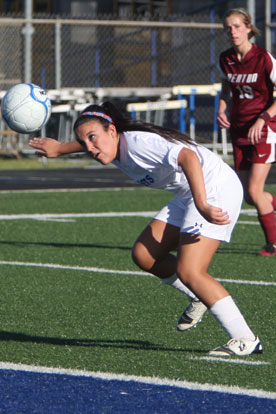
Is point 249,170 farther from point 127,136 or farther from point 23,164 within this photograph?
point 23,164

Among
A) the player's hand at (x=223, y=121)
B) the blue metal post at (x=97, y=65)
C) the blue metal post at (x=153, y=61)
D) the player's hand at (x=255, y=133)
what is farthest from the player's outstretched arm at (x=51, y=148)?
the blue metal post at (x=153, y=61)

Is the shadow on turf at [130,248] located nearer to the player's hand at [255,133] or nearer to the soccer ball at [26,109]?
the player's hand at [255,133]

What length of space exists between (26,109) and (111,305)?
4.66 ft

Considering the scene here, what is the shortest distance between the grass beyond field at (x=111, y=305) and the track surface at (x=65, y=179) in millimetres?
4870

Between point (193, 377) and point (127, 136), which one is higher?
point (127, 136)

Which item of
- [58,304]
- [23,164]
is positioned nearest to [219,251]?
[58,304]

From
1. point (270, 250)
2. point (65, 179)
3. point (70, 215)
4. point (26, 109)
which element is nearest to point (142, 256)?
point (26, 109)

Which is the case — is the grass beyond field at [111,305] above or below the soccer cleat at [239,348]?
below

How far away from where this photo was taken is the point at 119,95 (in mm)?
22031

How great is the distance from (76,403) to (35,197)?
10176 millimetres

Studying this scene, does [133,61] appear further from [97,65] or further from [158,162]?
[158,162]

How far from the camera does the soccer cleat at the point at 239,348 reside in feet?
15.8

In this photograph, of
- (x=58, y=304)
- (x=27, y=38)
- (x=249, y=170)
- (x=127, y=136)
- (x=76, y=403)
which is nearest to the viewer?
(x=76, y=403)

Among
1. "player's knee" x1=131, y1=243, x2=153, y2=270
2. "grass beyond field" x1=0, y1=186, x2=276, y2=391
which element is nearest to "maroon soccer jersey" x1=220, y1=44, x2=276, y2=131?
"grass beyond field" x1=0, y1=186, x2=276, y2=391
